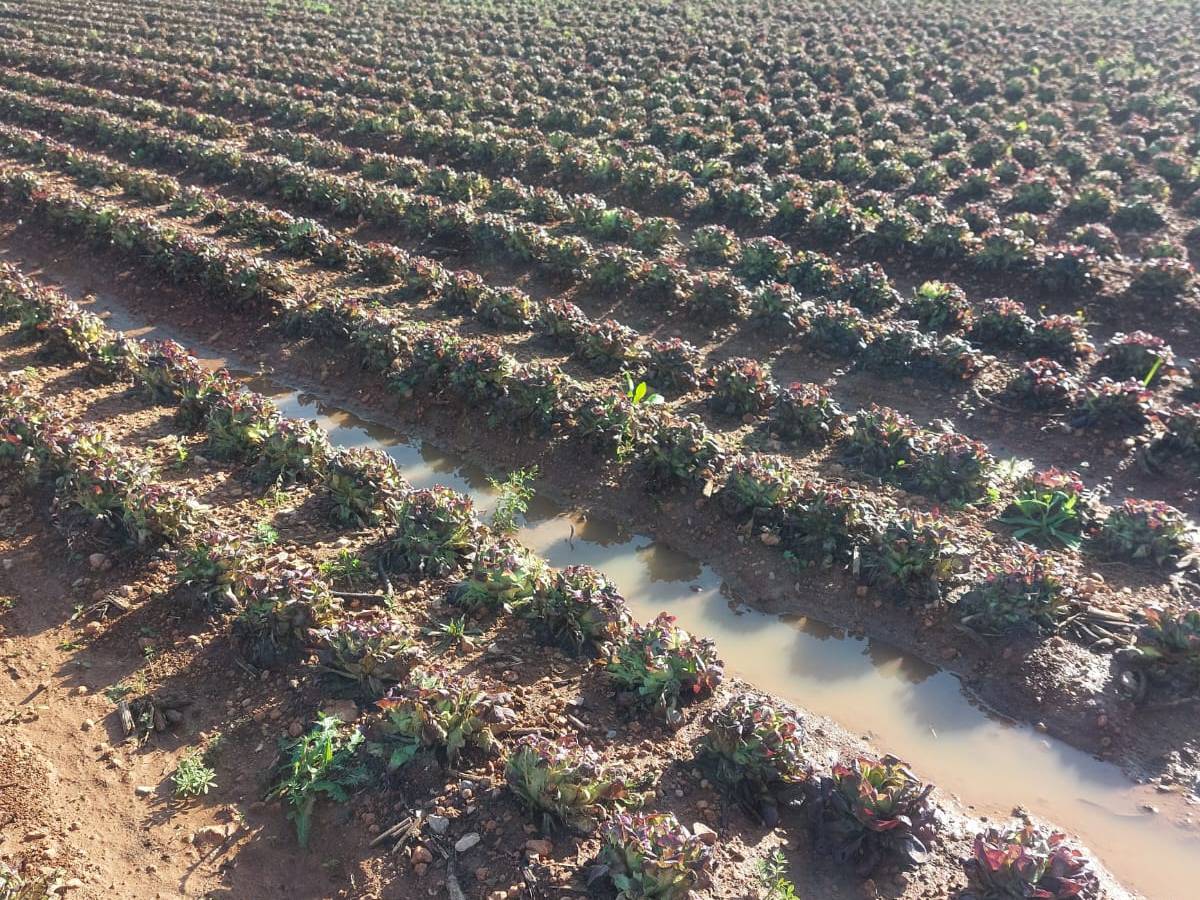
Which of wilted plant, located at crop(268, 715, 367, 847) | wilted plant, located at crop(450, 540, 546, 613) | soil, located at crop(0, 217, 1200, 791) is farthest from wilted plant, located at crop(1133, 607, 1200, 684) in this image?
wilted plant, located at crop(268, 715, 367, 847)

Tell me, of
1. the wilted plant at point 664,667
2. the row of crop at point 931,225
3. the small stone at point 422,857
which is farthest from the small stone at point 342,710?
the row of crop at point 931,225

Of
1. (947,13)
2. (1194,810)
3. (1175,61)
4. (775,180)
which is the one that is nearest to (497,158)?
(775,180)

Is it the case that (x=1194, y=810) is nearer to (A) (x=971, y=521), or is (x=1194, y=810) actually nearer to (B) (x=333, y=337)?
(A) (x=971, y=521)

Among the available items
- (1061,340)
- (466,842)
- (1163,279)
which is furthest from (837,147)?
(466,842)

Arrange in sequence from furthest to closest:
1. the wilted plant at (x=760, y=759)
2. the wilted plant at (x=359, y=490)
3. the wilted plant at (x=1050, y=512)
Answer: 1. the wilted plant at (x=359, y=490)
2. the wilted plant at (x=1050, y=512)
3. the wilted plant at (x=760, y=759)

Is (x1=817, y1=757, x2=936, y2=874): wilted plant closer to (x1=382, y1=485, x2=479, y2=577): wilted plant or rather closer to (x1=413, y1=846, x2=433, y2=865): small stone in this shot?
(x1=413, y1=846, x2=433, y2=865): small stone

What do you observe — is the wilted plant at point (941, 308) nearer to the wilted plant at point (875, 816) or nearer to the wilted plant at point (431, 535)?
the wilted plant at point (431, 535)

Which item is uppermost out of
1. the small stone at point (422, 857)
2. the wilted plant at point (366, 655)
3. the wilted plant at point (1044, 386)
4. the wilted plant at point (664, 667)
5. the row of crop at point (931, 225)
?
the row of crop at point (931, 225)
